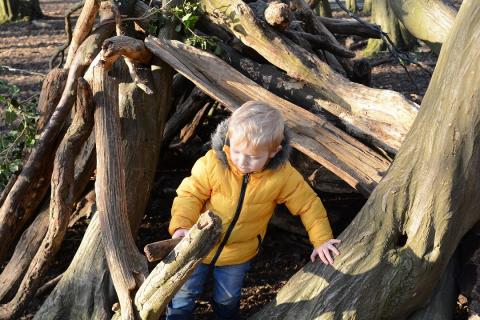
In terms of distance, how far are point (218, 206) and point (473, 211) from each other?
4.04ft

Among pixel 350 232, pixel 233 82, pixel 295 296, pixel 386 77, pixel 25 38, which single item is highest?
pixel 233 82

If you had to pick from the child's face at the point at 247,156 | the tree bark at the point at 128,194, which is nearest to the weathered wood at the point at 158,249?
the child's face at the point at 247,156

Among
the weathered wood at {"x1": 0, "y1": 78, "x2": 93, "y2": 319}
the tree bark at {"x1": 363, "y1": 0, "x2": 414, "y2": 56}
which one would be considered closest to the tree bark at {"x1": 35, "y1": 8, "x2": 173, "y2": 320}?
the weathered wood at {"x1": 0, "y1": 78, "x2": 93, "y2": 319}

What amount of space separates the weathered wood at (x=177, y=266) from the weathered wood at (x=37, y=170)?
1.41 m

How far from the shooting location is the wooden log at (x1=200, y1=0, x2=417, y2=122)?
3.97 metres

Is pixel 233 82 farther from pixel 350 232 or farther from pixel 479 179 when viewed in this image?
pixel 479 179

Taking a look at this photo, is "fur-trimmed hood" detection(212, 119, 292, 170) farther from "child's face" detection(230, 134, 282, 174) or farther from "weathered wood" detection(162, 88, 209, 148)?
"weathered wood" detection(162, 88, 209, 148)

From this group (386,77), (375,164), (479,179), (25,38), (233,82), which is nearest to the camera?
(479,179)

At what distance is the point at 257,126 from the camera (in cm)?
280

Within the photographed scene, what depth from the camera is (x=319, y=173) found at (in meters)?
4.02

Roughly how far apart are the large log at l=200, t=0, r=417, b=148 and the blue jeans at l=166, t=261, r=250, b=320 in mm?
1228

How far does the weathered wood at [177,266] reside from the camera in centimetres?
241

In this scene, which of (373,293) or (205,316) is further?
(205,316)

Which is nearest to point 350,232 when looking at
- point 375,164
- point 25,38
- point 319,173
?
point 375,164
